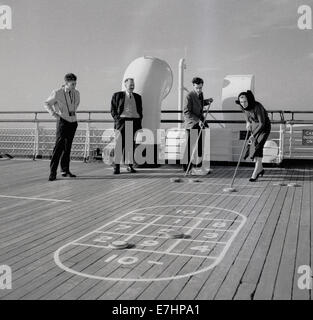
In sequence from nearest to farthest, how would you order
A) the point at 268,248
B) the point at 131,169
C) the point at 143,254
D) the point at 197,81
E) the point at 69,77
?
the point at 143,254 → the point at 268,248 → the point at 69,77 → the point at 197,81 → the point at 131,169

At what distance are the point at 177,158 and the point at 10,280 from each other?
22.8 feet

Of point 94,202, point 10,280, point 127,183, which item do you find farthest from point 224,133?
point 10,280

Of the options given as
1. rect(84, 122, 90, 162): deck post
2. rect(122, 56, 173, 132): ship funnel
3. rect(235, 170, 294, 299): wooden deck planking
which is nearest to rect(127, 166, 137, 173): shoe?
rect(122, 56, 173, 132): ship funnel

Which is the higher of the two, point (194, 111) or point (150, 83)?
point (150, 83)

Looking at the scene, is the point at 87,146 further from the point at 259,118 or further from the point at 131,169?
the point at 259,118

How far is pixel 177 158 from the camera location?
31.9ft

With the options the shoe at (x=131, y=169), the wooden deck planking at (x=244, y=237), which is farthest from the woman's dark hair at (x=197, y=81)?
the wooden deck planking at (x=244, y=237)

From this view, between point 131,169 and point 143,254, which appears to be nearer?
point 143,254
